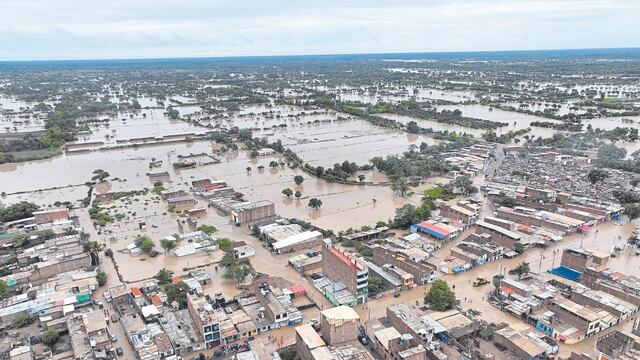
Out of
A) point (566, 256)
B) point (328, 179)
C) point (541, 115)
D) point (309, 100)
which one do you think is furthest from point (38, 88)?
point (566, 256)

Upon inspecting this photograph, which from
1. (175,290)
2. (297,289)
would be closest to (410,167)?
(297,289)

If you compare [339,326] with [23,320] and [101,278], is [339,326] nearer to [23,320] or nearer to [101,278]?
[101,278]

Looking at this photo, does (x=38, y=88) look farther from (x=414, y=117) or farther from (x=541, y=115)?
(x=541, y=115)

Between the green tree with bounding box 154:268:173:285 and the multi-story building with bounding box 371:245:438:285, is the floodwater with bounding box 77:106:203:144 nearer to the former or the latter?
the green tree with bounding box 154:268:173:285

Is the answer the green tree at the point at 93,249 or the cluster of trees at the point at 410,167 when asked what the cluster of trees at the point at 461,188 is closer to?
the cluster of trees at the point at 410,167

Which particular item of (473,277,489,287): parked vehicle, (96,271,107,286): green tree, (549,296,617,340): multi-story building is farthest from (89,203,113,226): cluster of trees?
(549,296,617,340): multi-story building

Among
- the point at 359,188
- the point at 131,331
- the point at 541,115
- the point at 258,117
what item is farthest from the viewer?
the point at 258,117
